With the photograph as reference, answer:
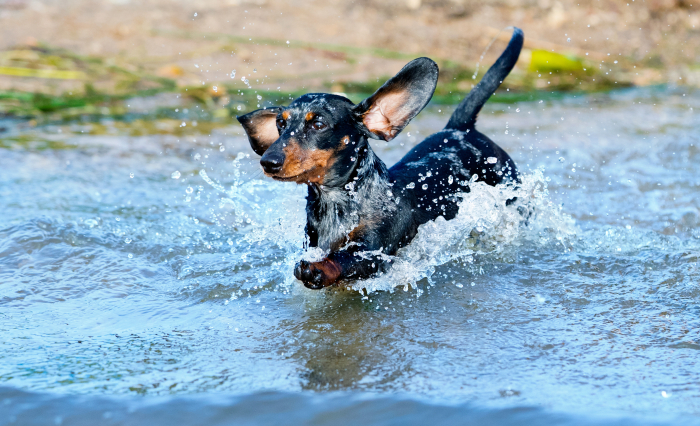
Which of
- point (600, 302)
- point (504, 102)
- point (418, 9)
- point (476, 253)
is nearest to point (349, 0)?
point (418, 9)

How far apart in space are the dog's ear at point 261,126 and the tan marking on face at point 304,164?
45cm

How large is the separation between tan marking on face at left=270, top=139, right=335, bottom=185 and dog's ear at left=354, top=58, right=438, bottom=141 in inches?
11.7

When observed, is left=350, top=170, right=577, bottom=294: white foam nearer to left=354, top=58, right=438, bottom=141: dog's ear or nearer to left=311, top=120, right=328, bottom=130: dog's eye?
left=354, top=58, right=438, bottom=141: dog's ear

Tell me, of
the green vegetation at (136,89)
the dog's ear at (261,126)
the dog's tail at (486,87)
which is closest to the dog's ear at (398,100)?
the dog's ear at (261,126)

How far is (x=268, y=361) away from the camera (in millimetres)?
2625

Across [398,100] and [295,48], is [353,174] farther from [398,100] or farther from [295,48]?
[295,48]

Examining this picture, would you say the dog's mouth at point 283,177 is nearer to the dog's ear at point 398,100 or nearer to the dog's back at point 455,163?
the dog's ear at point 398,100

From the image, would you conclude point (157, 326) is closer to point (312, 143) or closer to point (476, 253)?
point (312, 143)

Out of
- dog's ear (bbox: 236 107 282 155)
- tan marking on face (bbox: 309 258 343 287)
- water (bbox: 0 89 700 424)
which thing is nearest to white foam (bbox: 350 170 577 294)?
water (bbox: 0 89 700 424)

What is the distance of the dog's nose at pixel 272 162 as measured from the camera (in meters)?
2.96

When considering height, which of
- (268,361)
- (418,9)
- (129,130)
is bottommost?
(268,361)

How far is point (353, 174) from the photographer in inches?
135

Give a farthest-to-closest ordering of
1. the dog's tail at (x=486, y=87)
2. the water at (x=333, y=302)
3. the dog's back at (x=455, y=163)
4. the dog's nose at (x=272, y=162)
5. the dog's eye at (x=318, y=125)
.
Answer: the dog's tail at (x=486, y=87) < the dog's back at (x=455, y=163) < the dog's eye at (x=318, y=125) < the dog's nose at (x=272, y=162) < the water at (x=333, y=302)

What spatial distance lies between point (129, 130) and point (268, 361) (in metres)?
4.45
